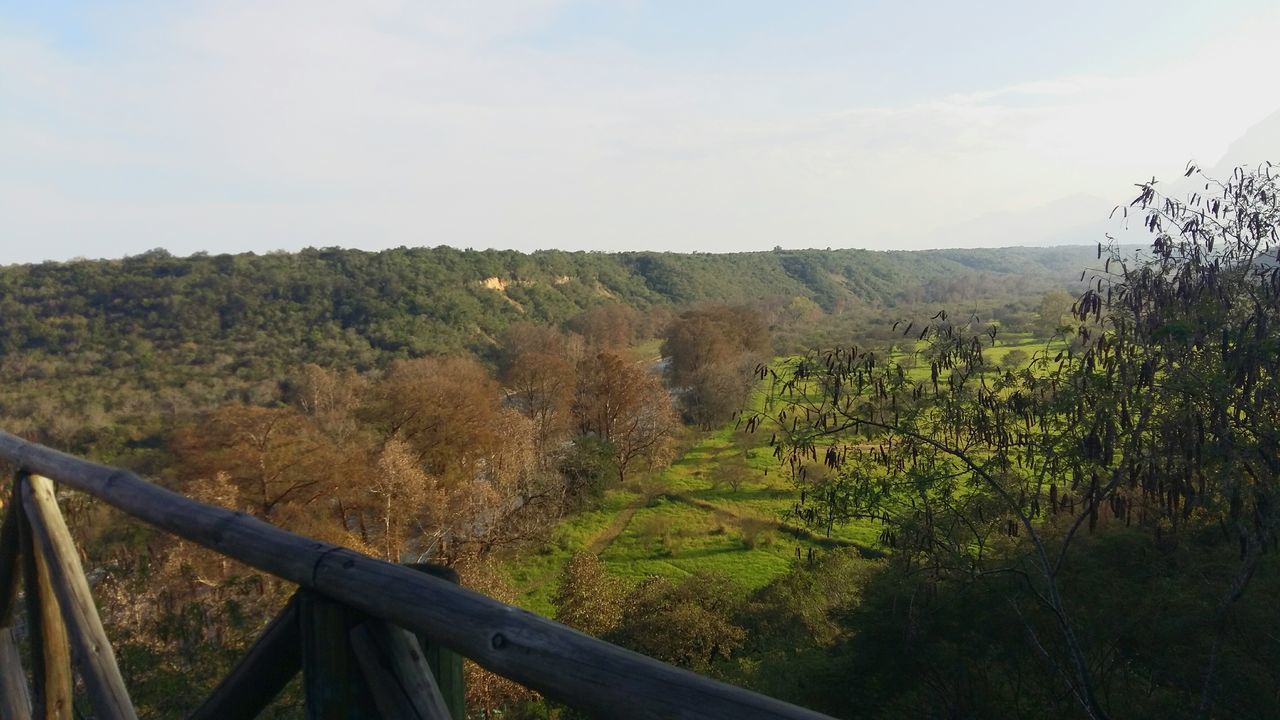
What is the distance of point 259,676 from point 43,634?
151 centimetres

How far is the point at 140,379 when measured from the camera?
38.8m

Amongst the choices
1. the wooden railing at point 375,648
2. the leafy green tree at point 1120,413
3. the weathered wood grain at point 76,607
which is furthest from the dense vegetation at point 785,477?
the wooden railing at point 375,648

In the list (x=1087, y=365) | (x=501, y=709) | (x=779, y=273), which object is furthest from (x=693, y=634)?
(x=779, y=273)

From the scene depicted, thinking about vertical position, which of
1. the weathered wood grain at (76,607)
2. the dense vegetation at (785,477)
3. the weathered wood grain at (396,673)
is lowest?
the dense vegetation at (785,477)

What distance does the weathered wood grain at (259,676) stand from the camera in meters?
1.45

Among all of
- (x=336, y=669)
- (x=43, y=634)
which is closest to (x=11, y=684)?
(x=43, y=634)

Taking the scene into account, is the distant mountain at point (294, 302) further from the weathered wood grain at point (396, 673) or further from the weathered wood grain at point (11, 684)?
the weathered wood grain at point (396, 673)

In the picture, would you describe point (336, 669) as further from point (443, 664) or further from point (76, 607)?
point (76, 607)

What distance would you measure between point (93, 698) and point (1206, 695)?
785 centimetres

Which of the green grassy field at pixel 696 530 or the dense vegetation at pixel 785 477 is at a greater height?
the dense vegetation at pixel 785 477

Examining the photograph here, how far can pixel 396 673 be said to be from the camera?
1293mm

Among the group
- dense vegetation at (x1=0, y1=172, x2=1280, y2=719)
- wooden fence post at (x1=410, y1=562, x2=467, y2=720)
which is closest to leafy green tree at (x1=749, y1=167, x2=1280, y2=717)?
dense vegetation at (x1=0, y1=172, x2=1280, y2=719)

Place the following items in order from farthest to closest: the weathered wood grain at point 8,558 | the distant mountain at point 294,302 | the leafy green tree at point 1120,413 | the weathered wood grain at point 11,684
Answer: the distant mountain at point 294,302 < the leafy green tree at point 1120,413 < the weathered wood grain at point 11,684 < the weathered wood grain at point 8,558

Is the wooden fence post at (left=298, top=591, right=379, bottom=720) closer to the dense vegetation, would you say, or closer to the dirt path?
the dense vegetation
